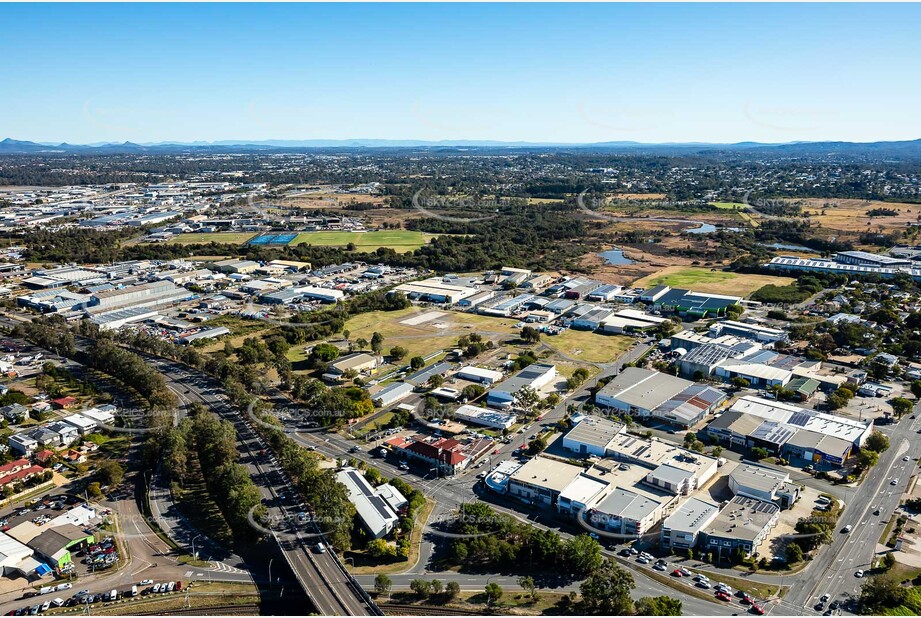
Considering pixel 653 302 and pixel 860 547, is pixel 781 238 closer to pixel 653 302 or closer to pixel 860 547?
pixel 653 302

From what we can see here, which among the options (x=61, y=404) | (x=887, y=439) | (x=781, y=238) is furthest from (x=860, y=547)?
(x=781, y=238)

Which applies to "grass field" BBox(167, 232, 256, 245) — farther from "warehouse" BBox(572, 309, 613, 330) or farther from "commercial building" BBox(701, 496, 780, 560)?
"commercial building" BBox(701, 496, 780, 560)

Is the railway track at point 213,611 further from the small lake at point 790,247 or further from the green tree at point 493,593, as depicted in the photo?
the small lake at point 790,247

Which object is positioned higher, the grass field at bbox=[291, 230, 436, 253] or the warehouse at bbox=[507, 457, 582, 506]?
the grass field at bbox=[291, 230, 436, 253]

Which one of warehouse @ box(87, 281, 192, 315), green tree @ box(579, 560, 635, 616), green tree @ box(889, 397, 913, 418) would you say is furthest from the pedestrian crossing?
warehouse @ box(87, 281, 192, 315)

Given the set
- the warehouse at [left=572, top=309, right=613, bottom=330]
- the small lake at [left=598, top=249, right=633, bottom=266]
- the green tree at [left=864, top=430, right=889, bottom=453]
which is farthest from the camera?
the small lake at [left=598, top=249, right=633, bottom=266]

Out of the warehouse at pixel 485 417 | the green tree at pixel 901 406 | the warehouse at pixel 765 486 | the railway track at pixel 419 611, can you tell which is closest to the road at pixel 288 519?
the railway track at pixel 419 611

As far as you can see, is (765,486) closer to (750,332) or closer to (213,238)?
(750,332)
